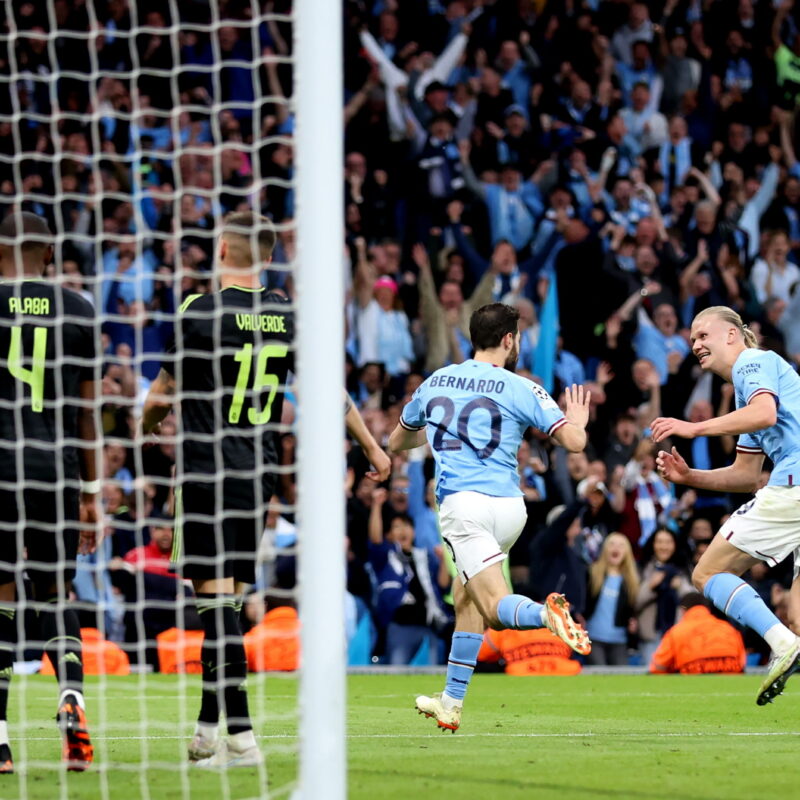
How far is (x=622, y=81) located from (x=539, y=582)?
709 centimetres

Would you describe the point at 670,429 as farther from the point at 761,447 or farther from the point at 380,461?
the point at 380,461

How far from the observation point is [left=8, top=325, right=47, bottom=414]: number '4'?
6070 millimetres

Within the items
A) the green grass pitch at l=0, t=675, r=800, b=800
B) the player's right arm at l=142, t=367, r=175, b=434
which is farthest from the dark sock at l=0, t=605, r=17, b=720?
the player's right arm at l=142, t=367, r=175, b=434

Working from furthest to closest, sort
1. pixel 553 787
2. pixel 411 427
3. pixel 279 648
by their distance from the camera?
pixel 279 648 < pixel 411 427 < pixel 553 787

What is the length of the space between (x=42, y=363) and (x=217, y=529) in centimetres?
101

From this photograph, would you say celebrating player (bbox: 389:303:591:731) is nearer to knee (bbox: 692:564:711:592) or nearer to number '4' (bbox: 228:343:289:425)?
knee (bbox: 692:564:711:592)

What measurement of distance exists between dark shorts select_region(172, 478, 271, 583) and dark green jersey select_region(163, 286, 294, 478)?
0.31 feet

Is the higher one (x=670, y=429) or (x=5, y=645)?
(x=670, y=429)

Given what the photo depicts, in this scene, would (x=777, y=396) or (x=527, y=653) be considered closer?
(x=777, y=396)

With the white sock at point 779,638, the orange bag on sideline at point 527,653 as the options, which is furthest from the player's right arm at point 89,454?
the orange bag on sideline at point 527,653

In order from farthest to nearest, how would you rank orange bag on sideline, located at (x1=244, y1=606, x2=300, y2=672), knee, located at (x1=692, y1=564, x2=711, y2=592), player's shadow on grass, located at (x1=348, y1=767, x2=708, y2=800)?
1. orange bag on sideline, located at (x1=244, y1=606, x2=300, y2=672)
2. knee, located at (x1=692, y1=564, x2=711, y2=592)
3. player's shadow on grass, located at (x1=348, y1=767, x2=708, y2=800)

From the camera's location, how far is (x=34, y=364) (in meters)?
6.09

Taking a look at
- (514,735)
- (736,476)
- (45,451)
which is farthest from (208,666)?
(736,476)

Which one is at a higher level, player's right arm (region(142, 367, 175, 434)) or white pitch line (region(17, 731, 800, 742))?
→ player's right arm (region(142, 367, 175, 434))
